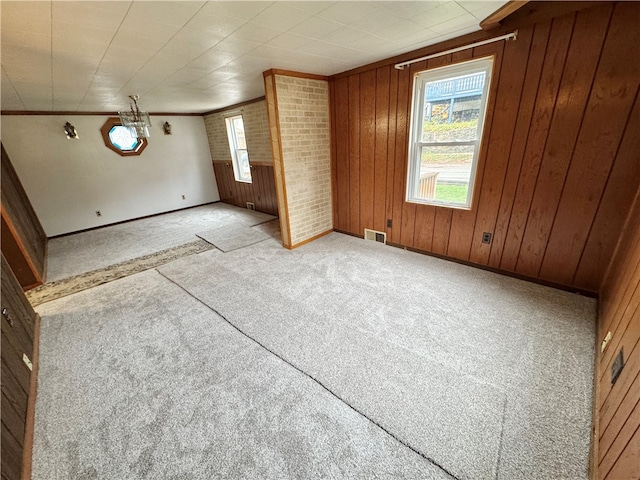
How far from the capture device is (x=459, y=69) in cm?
243

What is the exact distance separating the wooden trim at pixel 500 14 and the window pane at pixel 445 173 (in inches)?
37.6

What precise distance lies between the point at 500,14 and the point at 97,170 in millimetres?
6434

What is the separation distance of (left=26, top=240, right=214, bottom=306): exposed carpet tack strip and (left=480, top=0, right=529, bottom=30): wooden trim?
12.9ft

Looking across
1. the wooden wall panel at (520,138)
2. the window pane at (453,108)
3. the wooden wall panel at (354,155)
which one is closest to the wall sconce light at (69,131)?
the wooden wall panel at (354,155)

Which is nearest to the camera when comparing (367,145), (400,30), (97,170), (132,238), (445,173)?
(400,30)

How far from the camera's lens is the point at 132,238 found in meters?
4.43

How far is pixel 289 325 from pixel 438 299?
137 centimetres

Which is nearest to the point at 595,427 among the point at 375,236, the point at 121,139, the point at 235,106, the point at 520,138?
the point at 520,138

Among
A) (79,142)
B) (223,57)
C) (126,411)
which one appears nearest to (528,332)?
(126,411)

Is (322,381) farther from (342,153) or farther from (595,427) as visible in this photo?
(342,153)

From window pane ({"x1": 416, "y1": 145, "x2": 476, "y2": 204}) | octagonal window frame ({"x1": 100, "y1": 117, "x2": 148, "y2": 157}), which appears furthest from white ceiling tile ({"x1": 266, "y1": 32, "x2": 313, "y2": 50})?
octagonal window frame ({"x1": 100, "y1": 117, "x2": 148, "y2": 157})

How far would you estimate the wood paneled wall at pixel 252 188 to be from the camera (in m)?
5.15

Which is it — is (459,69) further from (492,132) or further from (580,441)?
(580,441)

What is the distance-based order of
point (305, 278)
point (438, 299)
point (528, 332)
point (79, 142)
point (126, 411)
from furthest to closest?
point (79, 142) < point (305, 278) < point (438, 299) < point (528, 332) < point (126, 411)
